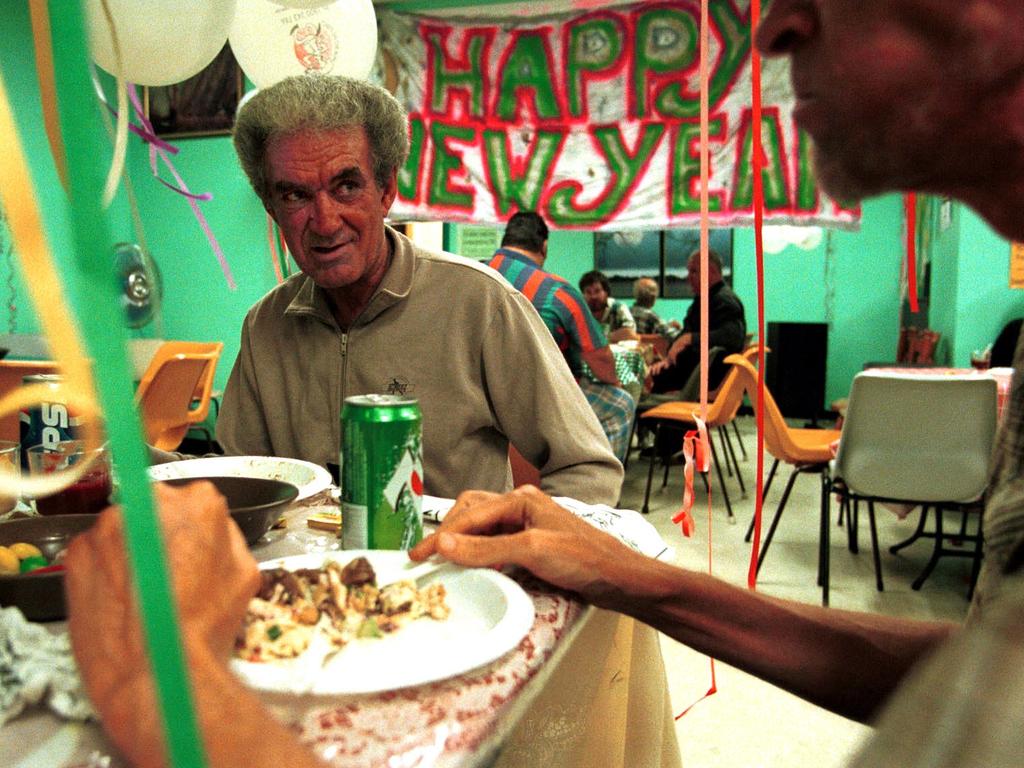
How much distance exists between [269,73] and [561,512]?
1880mm

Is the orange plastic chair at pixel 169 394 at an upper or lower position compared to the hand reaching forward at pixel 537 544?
lower

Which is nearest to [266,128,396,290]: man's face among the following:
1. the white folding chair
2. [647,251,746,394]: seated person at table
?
the white folding chair

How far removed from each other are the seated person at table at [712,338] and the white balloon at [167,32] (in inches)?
140

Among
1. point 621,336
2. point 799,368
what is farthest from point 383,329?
point 799,368

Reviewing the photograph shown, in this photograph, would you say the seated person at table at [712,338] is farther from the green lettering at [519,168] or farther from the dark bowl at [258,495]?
the dark bowl at [258,495]

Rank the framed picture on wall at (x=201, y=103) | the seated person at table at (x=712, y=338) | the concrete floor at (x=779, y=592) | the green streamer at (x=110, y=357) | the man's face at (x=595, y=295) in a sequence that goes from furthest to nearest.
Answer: the man's face at (x=595, y=295)
the seated person at table at (x=712, y=338)
the framed picture on wall at (x=201, y=103)
the concrete floor at (x=779, y=592)
the green streamer at (x=110, y=357)

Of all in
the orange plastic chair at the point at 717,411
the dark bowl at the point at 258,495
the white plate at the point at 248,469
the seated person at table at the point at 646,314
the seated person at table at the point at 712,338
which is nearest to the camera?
the dark bowl at the point at 258,495

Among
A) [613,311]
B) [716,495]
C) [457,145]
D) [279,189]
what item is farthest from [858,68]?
[613,311]

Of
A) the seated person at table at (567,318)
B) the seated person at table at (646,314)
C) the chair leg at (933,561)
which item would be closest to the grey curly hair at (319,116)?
the seated person at table at (567,318)

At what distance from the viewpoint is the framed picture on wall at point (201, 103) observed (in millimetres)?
5062

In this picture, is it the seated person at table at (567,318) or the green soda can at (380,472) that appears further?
the seated person at table at (567,318)

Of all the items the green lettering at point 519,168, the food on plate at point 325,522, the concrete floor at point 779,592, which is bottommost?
the concrete floor at point 779,592

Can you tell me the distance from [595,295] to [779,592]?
319 centimetres

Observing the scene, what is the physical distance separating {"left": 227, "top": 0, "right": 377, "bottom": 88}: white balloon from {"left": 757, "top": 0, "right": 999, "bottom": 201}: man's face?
182cm
